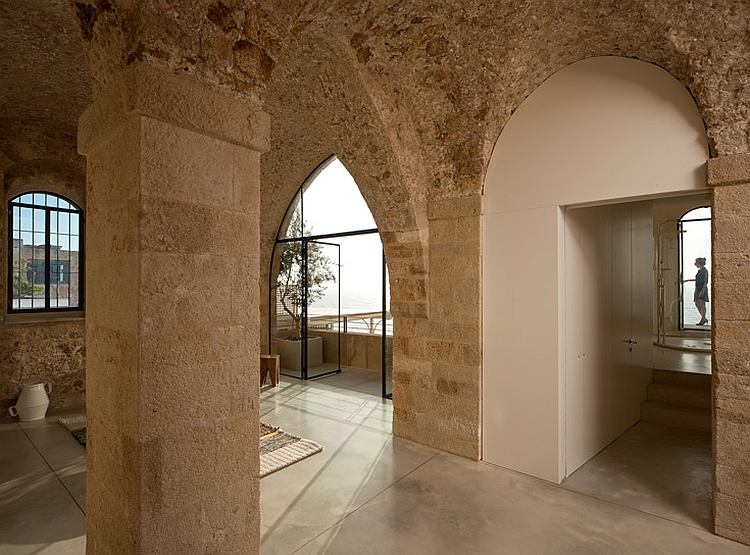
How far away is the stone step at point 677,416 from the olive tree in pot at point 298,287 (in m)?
4.48

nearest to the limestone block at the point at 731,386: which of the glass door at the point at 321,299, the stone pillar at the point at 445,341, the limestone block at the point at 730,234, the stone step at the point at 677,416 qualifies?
the limestone block at the point at 730,234

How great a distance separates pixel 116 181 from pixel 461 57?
2431 mm

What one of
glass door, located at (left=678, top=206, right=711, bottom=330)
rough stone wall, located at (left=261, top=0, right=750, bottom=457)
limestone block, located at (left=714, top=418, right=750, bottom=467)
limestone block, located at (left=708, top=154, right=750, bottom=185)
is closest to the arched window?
rough stone wall, located at (left=261, top=0, right=750, bottom=457)

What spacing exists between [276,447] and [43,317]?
3.77 meters

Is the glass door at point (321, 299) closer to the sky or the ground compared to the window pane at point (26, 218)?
closer to the ground

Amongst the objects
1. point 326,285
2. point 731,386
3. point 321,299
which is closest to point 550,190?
point 731,386

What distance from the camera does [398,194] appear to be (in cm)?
369

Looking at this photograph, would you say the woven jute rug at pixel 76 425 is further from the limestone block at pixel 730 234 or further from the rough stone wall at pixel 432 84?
the limestone block at pixel 730 234

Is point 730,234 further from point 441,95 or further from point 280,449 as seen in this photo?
point 280,449

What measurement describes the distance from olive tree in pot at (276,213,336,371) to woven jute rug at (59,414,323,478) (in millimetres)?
2554

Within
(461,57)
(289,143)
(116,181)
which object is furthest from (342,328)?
(116,181)

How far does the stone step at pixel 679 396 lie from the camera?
429 cm

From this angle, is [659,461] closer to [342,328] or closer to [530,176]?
[530,176]

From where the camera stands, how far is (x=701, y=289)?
304 inches
